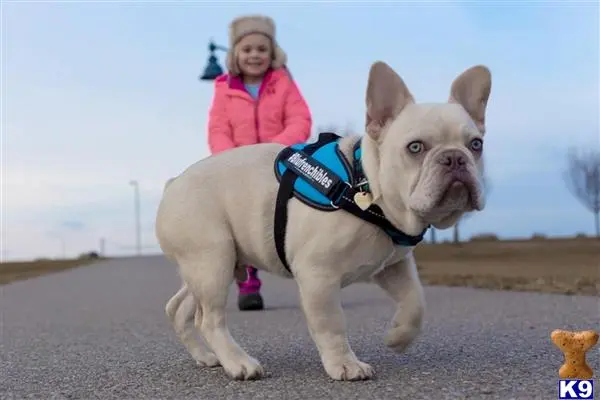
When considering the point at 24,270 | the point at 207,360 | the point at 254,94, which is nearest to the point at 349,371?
the point at 207,360

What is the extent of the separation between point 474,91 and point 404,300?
1040mm

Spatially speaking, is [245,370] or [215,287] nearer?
[245,370]

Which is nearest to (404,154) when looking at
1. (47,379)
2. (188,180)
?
(188,180)

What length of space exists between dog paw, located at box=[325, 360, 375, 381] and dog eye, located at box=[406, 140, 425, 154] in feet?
3.16

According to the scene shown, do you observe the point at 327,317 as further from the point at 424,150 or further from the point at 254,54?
the point at 254,54

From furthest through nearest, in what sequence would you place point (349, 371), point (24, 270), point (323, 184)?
point (24, 270) → point (323, 184) → point (349, 371)

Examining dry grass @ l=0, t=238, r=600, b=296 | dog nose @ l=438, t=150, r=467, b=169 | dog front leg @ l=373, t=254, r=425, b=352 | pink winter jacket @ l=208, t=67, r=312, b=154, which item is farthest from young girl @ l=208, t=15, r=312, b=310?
dry grass @ l=0, t=238, r=600, b=296

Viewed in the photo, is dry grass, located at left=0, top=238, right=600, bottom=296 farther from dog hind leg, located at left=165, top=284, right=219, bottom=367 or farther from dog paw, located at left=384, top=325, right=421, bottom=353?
dog hind leg, located at left=165, top=284, right=219, bottom=367

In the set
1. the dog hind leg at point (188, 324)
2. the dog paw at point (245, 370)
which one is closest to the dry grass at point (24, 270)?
the dog hind leg at point (188, 324)

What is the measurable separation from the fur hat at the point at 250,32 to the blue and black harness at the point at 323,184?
93.7 inches

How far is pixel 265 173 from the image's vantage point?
3.91 m

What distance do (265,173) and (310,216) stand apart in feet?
1.45

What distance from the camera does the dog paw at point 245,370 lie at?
142 inches

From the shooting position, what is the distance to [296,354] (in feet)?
→ 14.5
